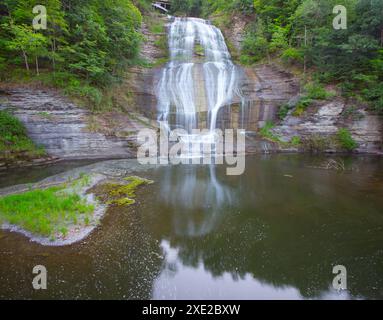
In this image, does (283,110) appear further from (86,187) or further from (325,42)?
(86,187)

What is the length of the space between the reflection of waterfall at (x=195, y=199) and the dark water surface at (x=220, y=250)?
1.5 inches

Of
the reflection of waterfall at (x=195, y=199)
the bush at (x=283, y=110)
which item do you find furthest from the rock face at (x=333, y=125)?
the reflection of waterfall at (x=195, y=199)

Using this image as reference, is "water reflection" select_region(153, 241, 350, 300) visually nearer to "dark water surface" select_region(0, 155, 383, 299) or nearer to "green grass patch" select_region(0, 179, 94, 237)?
"dark water surface" select_region(0, 155, 383, 299)

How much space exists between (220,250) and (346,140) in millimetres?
14766

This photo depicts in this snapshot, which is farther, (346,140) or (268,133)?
(268,133)

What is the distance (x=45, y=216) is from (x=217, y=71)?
1832cm

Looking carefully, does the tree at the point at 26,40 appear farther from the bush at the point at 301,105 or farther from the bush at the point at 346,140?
the bush at the point at 346,140

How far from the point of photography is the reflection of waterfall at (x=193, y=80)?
18.3m

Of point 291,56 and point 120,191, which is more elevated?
point 291,56

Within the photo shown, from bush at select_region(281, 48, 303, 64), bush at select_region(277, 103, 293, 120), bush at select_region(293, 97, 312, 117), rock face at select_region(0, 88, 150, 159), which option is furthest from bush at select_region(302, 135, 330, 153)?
rock face at select_region(0, 88, 150, 159)

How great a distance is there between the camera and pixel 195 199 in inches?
346

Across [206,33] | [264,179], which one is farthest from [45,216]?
[206,33]

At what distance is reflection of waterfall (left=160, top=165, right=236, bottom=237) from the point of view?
6828 millimetres

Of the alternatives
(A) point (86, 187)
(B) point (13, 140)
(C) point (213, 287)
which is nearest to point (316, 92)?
(A) point (86, 187)
